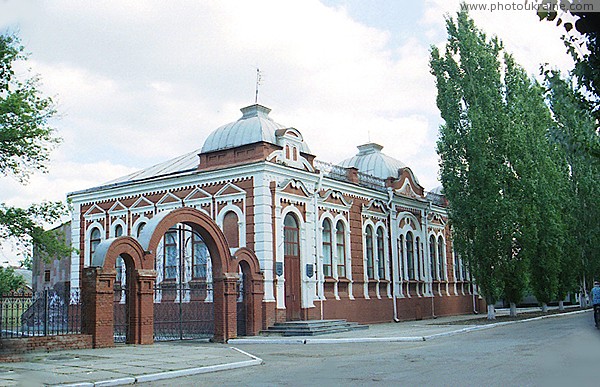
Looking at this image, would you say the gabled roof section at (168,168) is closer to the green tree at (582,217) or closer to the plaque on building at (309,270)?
the plaque on building at (309,270)

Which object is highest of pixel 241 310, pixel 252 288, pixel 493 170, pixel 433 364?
pixel 493 170

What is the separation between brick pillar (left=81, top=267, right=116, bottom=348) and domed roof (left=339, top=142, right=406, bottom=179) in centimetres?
1743

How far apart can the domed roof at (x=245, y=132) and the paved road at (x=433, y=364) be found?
27.1ft

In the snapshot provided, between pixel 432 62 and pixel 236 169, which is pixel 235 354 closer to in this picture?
pixel 236 169

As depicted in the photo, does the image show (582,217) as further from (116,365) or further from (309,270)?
(116,365)

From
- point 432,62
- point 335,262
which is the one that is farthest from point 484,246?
point 432,62

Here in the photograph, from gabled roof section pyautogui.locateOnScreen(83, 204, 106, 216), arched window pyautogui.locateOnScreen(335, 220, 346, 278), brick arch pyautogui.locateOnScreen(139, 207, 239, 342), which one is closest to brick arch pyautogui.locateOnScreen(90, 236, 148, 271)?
brick arch pyautogui.locateOnScreen(139, 207, 239, 342)

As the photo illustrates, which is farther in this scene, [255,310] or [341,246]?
[341,246]

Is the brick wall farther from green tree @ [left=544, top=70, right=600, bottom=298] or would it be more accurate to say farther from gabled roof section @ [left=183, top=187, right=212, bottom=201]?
green tree @ [left=544, top=70, right=600, bottom=298]

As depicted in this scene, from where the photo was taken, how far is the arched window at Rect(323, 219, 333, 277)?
24.1m

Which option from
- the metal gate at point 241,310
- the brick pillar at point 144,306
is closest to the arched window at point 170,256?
the metal gate at point 241,310

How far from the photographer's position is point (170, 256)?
23.6 m

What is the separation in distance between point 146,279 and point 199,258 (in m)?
5.50

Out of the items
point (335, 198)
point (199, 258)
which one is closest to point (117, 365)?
point (199, 258)
